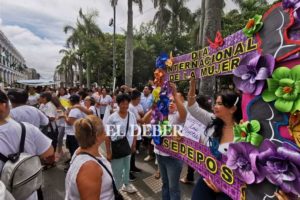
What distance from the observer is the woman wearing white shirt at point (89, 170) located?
188 cm

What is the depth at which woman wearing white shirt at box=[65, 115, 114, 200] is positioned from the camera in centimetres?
188

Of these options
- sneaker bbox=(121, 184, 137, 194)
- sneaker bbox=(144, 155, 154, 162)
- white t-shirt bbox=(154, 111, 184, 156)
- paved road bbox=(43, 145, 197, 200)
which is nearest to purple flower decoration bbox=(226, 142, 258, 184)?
white t-shirt bbox=(154, 111, 184, 156)

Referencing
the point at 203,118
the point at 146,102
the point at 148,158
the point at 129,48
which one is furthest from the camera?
the point at 129,48

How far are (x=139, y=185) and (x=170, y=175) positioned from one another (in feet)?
6.24

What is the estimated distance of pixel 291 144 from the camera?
1.62 meters

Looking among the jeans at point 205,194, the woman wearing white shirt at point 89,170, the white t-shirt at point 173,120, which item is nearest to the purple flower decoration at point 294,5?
the woman wearing white shirt at point 89,170

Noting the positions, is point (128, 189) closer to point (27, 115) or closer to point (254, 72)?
point (27, 115)

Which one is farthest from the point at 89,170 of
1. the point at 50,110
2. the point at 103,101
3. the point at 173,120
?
the point at 103,101

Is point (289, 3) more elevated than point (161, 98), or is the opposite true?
point (289, 3)

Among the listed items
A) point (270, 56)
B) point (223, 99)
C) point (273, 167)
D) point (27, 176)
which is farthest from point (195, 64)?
point (27, 176)

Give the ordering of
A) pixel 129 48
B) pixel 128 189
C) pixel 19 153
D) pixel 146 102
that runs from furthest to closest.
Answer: pixel 129 48, pixel 146 102, pixel 128 189, pixel 19 153

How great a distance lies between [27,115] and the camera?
3.85 m

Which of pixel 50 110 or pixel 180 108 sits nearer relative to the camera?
pixel 180 108

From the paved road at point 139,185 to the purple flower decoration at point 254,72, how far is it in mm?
3013
